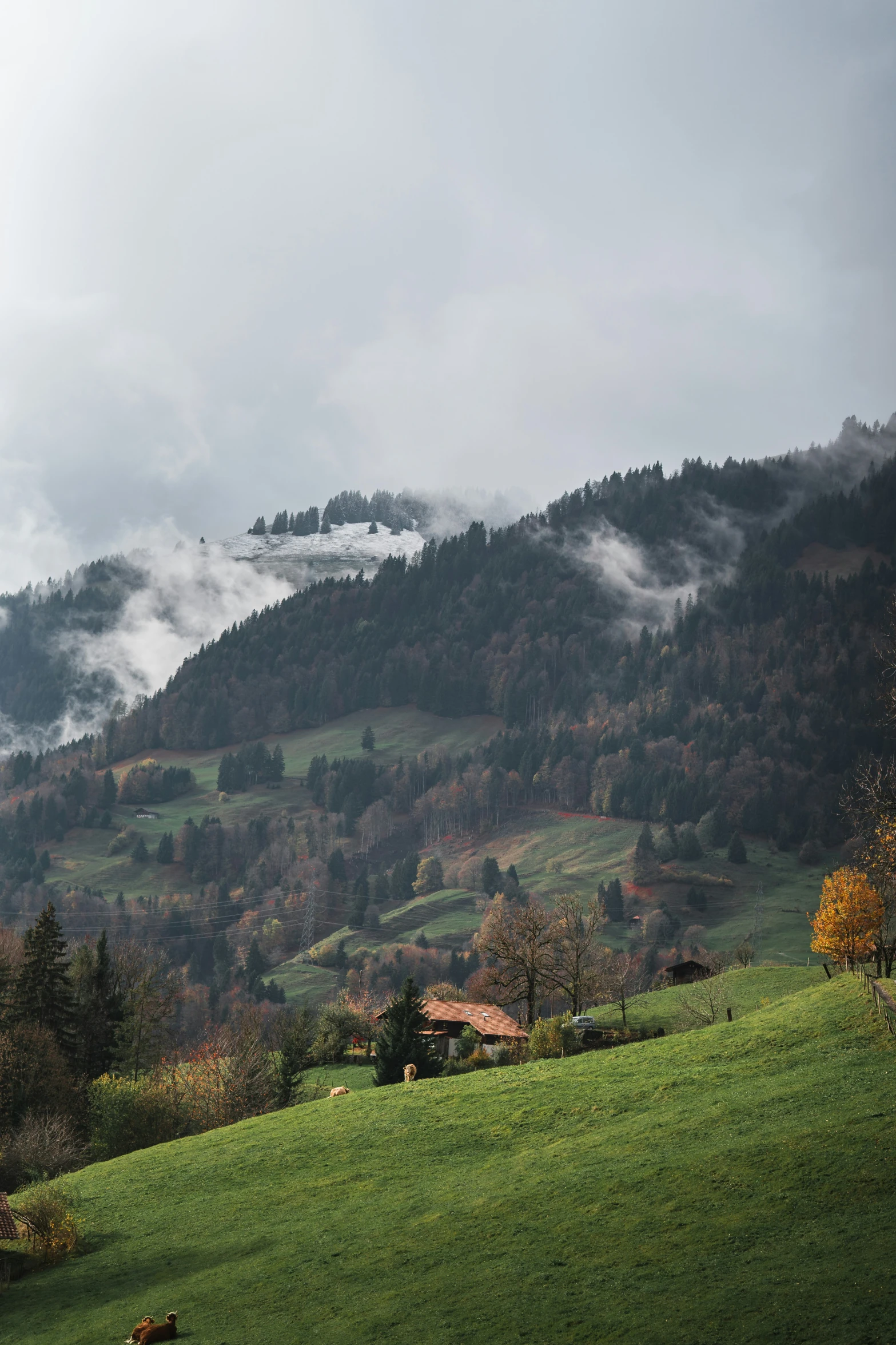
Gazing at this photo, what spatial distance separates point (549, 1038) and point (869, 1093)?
122 ft

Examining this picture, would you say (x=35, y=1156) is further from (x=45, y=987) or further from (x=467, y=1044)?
(x=467, y=1044)

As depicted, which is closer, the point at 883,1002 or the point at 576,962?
the point at 883,1002

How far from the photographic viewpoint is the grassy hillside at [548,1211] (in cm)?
2875

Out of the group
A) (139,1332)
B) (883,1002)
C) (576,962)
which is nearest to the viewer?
(139,1332)

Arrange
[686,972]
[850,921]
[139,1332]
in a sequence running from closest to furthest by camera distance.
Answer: [139,1332] → [850,921] → [686,972]

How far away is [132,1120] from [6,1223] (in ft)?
81.3

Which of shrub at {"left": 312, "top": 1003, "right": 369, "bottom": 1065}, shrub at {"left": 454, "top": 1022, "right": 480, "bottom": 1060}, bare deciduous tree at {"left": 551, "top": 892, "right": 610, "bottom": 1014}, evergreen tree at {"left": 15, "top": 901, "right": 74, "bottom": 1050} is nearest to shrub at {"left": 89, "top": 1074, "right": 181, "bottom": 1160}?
evergreen tree at {"left": 15, "top": 901, "right": 74, "bottom": 1050}

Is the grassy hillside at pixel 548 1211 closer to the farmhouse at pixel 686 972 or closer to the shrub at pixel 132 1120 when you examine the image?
the shrub at pixel 132 1120

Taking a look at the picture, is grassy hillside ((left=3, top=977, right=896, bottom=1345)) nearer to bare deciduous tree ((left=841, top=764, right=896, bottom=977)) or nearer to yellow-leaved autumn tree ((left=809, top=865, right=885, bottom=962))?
bare deciduous tree ((left=841, top=764, right=896, bottom=977))

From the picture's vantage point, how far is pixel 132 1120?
70562 mm

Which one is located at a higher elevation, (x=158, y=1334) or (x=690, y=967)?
(x=158, y=1334)

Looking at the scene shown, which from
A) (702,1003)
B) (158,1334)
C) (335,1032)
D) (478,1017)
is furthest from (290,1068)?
(158,1334)

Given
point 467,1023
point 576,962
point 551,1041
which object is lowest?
point 467,1023

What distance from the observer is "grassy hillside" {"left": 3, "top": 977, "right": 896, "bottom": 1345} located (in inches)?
1132
